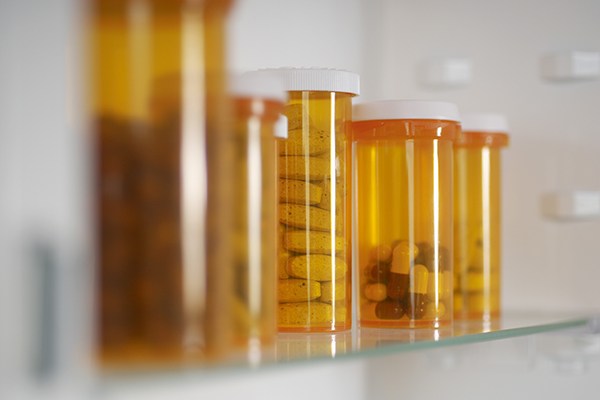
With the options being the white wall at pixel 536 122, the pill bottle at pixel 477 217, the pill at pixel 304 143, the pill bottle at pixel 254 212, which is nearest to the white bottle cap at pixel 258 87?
the pill bottle at pixel 254 212

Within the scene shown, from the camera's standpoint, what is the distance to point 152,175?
312 mm

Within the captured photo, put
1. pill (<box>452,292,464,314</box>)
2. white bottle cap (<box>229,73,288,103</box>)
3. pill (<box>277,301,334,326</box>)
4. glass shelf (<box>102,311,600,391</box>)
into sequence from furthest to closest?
pill (<box>452,292,464,314</box>), pill (<box>277,301,334,326</box>), white bottle cap (<box>229,73,288,103</box>), glass shelf (<box>102,311,600,391</box>)

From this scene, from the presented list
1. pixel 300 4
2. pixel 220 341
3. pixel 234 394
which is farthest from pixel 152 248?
pixel 300 4

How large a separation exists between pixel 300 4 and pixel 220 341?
Result: 22.6 inches

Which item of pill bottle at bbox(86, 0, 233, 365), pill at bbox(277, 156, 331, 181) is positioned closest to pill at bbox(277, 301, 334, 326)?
pill at bbox(277, 156, 331, 181)

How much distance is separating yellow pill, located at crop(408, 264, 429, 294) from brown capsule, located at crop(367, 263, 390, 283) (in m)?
0.02

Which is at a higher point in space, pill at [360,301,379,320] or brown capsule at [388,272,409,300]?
brown capsule at [388,272,409,300]

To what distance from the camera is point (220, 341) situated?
322 millimetres

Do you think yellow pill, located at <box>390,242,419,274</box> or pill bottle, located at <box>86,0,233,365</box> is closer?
pill bottle, located at <box>86,0,233,365</box>

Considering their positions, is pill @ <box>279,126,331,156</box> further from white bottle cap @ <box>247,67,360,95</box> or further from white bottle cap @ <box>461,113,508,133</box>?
white bottle cap @ <box>461,113,508,133</box>

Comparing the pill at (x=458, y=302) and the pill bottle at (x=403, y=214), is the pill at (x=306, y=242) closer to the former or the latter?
the pill bottle at (x=403, y=214)

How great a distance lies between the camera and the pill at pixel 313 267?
52 cm

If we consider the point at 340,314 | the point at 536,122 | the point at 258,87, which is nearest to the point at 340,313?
the point at 340,314

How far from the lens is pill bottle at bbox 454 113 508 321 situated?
2.26ft
